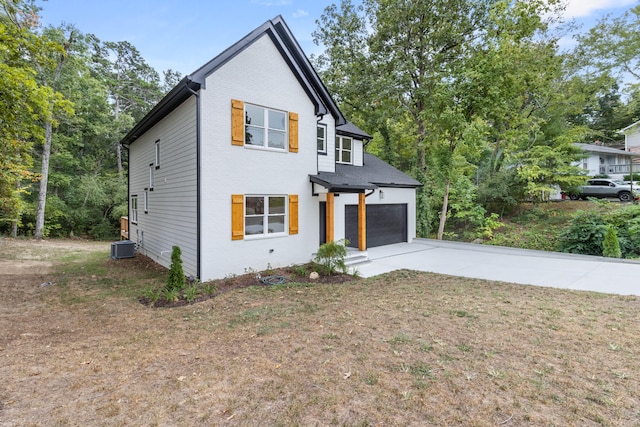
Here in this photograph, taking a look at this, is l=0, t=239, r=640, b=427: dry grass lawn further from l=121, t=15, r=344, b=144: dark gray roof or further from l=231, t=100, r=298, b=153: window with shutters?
l=121, t=15, r=344, b=144: dark gray roof

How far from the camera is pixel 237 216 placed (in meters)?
8.45

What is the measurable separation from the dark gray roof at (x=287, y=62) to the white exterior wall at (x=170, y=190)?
295 millimetres

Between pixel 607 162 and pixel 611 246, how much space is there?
78.9ft

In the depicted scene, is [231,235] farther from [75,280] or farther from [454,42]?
[454,42]

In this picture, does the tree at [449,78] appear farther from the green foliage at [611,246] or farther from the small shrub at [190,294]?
the small shrub at [190,294]

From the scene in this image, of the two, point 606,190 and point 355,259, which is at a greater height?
point 606,190

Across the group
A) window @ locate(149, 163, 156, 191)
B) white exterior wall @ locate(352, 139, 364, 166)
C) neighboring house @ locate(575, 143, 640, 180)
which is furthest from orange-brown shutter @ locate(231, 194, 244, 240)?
neighboring house @ locate(575, 143, 640, 180)

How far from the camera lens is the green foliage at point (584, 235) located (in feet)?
37.0

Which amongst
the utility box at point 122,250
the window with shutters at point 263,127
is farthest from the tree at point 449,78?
the utility box at point 122,250

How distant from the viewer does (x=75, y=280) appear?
864 cm

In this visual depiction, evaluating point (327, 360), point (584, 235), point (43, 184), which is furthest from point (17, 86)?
point (584, 235)

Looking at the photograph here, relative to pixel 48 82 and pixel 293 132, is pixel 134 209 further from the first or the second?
pixel 48 82

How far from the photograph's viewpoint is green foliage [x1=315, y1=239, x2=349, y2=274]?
8828 mm

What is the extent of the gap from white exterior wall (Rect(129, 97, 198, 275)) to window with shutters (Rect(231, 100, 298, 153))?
1.14 metres
